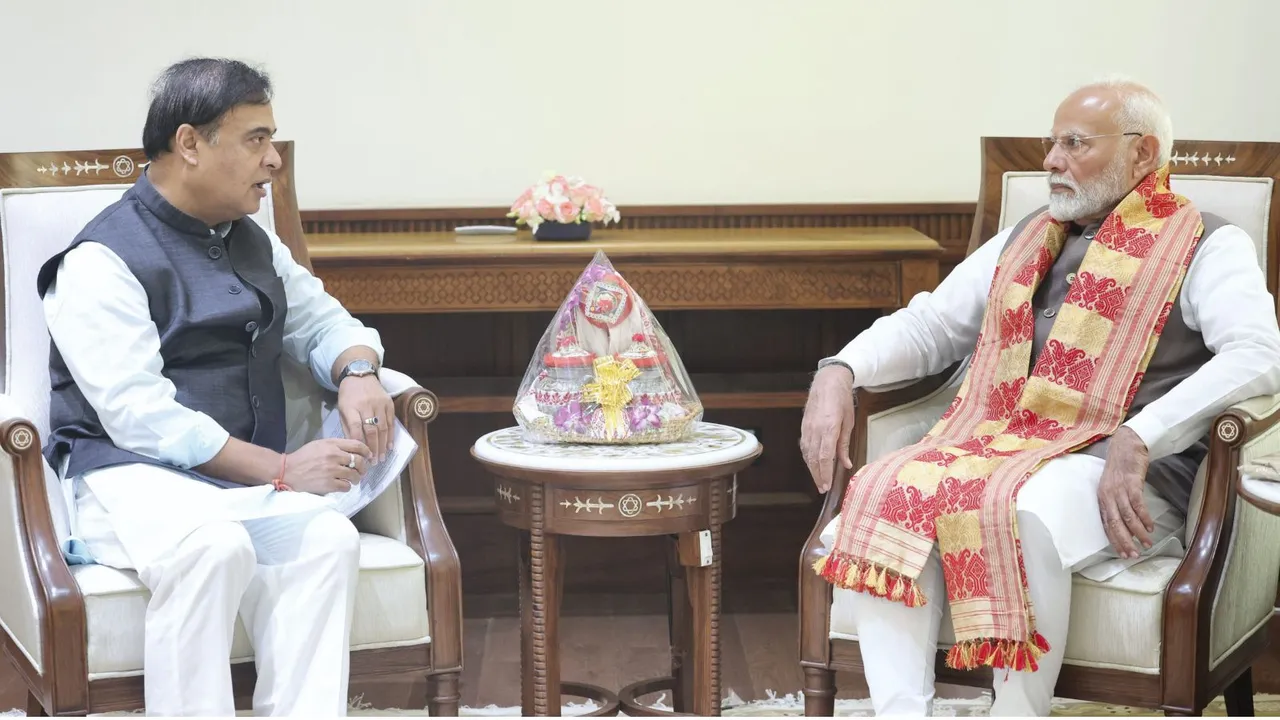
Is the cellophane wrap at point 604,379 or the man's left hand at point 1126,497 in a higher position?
the cellophane wrap at point 604,379

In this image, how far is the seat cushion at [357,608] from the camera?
6.96 ft

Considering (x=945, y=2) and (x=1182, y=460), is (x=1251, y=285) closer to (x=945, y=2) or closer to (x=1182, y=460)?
(x=1182, y=460)

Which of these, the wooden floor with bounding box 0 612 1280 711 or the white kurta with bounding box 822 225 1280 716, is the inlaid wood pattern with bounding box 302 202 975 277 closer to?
the wooden floor with bounding box 0 612 1280 711

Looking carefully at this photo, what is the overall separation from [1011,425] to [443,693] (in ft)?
3.60

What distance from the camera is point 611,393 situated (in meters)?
2.57

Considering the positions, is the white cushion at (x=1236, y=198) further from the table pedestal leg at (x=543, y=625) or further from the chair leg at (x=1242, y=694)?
the table pedestal leg at (x=543, y=625)

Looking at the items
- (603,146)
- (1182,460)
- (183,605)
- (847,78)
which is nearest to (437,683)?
(183,605)

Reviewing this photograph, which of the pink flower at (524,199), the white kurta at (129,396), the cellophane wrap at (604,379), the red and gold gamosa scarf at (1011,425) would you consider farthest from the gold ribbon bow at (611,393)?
the pink flower at (524,199)

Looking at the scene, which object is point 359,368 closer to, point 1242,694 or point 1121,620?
point 1121,620

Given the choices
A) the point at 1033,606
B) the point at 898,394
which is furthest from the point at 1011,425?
the point at 1033,606

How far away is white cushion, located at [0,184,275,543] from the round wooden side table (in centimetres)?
79

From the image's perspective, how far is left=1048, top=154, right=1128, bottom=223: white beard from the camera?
8.48ft

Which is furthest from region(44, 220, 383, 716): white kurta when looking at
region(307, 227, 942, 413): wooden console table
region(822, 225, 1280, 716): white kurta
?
region(307, 227, 942, 413): wooden console table

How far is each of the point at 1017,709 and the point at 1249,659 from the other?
48cm
